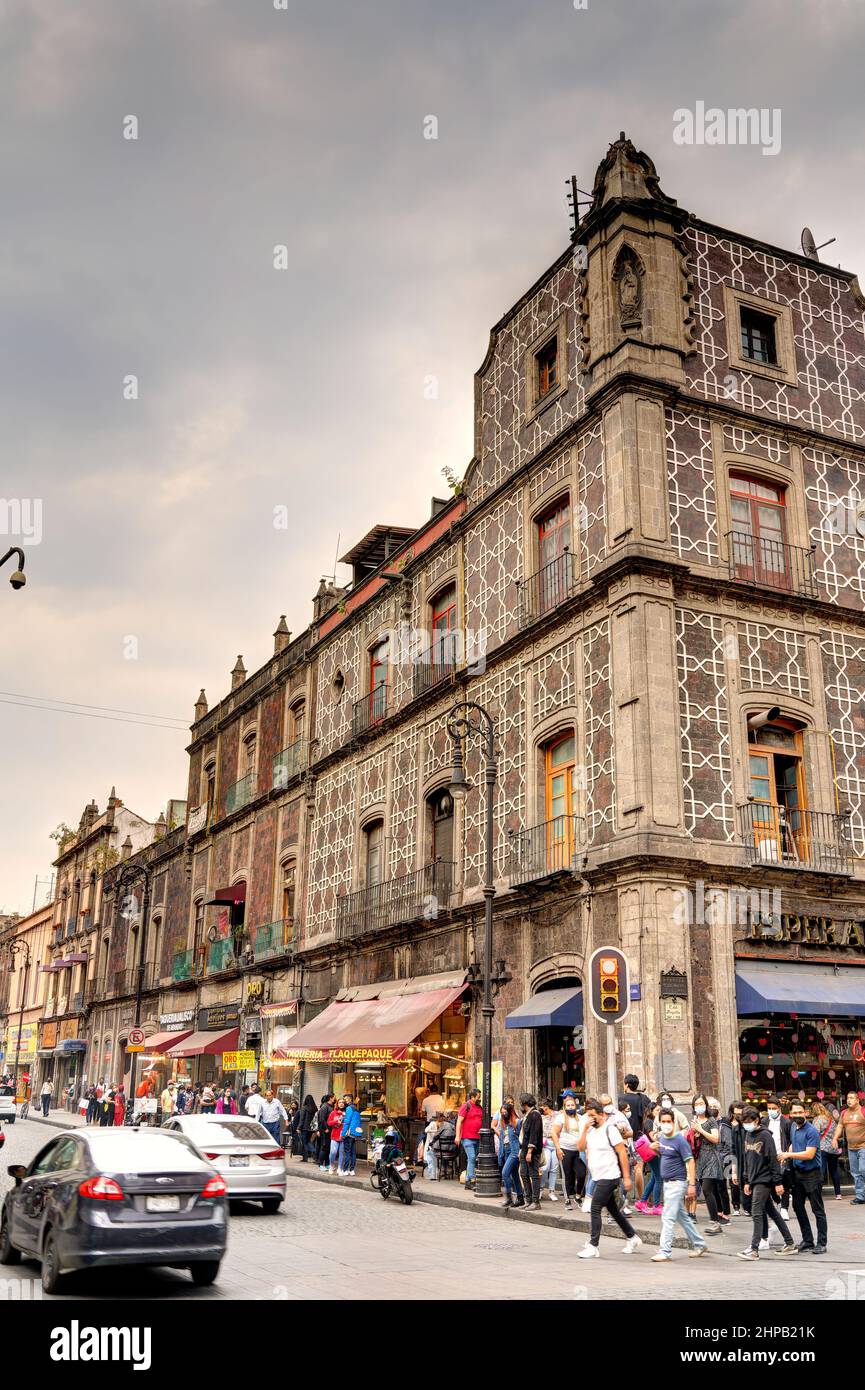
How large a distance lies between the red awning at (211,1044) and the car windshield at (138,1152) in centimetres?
2858

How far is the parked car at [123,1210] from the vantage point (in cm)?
976

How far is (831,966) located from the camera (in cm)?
2117

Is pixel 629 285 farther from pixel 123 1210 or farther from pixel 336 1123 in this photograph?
pixel 123 1210

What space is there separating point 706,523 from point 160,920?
35363 millimetres

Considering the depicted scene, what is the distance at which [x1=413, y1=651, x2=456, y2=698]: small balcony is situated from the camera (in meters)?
28.7

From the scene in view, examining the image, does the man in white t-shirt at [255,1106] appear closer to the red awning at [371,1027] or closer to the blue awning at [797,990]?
the red awning at [371,1027]

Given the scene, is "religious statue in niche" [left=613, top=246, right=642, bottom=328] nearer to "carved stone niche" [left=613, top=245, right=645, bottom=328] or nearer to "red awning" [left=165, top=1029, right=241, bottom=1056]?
"carved stone niche" [left=613, top=245, right=645, bottom=328]

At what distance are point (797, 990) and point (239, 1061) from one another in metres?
20.2

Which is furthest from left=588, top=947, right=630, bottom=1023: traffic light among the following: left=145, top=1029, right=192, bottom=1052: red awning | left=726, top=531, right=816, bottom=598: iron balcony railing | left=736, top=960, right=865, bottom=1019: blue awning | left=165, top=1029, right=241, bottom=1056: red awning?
left=145, top=1029, right=192, bottom=1052: red awning

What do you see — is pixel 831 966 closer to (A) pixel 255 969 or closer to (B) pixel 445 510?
(B) pixel 445 510

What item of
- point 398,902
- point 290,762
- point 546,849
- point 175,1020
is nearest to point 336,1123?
point 398,902

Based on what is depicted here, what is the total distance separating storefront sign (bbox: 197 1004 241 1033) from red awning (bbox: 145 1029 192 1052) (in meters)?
1.16

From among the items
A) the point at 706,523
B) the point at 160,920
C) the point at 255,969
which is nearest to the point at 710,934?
the point at 706,523

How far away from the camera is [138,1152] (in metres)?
10.5
